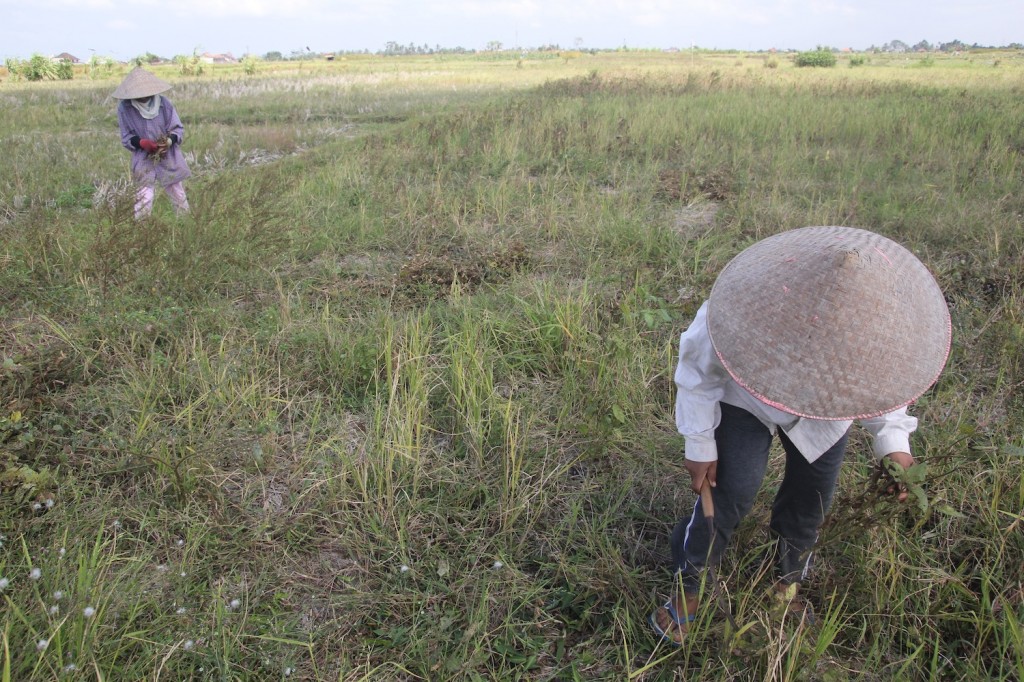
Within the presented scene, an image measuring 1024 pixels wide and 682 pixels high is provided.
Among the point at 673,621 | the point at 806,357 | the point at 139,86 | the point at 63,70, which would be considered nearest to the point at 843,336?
the point at 806,357

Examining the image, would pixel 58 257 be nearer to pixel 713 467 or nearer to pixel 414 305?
pixel 414 305

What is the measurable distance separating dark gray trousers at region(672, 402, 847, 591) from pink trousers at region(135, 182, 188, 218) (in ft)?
13.5

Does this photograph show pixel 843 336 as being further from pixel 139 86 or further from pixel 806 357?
pixel 139 86

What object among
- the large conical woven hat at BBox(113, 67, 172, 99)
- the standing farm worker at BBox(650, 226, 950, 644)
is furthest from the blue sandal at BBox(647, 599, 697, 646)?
the large conical woven hat at BBox(113, 67, 172, 99)

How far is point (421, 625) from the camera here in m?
1.76

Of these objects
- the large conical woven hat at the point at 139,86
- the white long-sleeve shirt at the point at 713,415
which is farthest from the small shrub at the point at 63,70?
the white long-sleeve shirt at the point at 713,415

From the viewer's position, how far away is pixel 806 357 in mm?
1232

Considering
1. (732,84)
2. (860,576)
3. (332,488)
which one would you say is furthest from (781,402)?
(732,84)

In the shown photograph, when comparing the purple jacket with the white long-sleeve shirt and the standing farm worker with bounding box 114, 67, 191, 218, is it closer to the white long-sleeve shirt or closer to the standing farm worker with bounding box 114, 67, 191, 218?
the standing farm worker with bounding box 114, 67, 191, 218

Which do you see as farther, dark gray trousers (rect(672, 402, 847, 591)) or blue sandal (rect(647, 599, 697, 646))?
blue sandal (rect(647, 599, 697, 646))

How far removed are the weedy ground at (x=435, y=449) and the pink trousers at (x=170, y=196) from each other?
165mm

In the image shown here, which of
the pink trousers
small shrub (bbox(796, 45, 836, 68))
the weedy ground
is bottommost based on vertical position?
the weedy ground

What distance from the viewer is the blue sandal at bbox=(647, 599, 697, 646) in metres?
1.68

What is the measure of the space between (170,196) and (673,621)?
5100 mm
